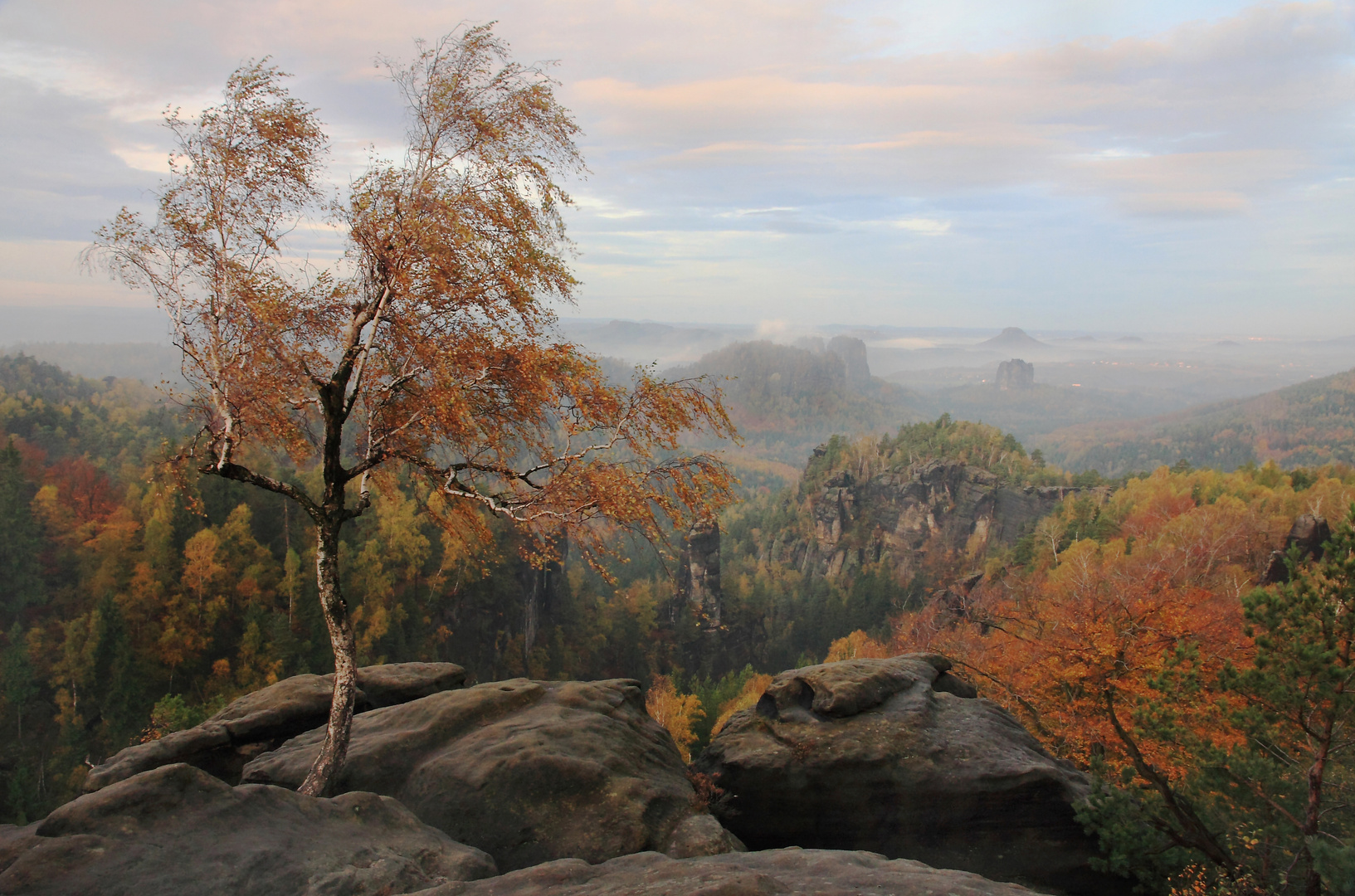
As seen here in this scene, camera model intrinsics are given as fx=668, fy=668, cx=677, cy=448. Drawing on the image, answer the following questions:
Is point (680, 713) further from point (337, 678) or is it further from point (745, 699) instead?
point (337, 678)

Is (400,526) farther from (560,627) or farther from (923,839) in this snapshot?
(923,839)

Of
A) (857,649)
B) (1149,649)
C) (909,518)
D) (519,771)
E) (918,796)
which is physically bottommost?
(857,649)

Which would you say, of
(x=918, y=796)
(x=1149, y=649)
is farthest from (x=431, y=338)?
(x=1149, y=649)

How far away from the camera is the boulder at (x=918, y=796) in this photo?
12.2 metres

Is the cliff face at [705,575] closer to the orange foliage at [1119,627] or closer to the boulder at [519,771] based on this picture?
the orange foliage at [1119,627]

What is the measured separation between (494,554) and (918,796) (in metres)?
9.76

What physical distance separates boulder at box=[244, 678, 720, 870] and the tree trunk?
1146 millimetres

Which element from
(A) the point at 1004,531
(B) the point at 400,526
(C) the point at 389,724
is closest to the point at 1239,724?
(C) the point at 389,724

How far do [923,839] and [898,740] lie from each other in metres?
1.71

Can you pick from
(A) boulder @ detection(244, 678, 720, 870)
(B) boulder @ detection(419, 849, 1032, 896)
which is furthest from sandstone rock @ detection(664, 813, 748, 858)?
(B) boulder @ detection(419, 849, 1032, 896)

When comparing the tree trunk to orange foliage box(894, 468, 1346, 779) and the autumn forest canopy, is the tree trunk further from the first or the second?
orange foliage box(894, 468, 1346, 779)

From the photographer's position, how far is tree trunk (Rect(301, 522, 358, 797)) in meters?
9.85

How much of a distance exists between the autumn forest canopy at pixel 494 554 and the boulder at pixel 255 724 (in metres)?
2.70

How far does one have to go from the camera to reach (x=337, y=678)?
995 cm
